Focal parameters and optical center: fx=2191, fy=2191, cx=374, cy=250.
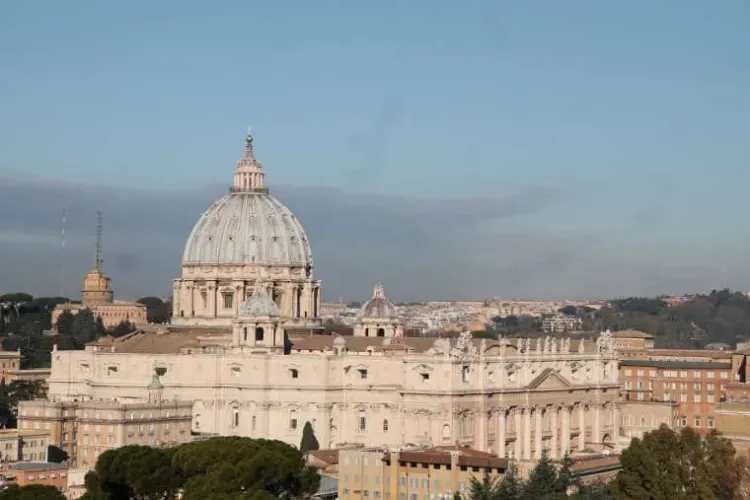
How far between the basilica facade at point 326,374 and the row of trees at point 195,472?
22768mm

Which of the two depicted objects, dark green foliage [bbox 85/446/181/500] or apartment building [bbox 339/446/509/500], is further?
apartment building [bbox 339/446/509/500]

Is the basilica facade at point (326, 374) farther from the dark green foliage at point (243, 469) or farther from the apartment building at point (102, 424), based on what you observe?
the dark green foliage at point (243, 469)

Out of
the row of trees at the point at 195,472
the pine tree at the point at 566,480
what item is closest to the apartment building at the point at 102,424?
the row of trees at the point at 195,472

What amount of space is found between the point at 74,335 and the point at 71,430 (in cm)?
7129

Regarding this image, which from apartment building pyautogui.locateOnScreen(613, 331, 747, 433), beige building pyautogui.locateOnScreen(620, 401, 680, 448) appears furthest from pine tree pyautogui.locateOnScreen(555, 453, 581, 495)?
apartment building pyautogui.locateOnScreen(613, 331, 747, 433)

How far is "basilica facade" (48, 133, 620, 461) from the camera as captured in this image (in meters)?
110

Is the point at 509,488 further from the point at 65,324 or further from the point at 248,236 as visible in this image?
the point at 65,324

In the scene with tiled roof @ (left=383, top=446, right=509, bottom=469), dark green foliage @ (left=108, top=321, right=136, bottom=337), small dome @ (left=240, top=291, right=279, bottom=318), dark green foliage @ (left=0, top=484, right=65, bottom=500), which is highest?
dark green foliage @ (left=108, top=321, right=136, bottom=337)

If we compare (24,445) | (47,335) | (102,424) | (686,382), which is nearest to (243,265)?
(102,424)

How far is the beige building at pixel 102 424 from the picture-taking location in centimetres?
10231

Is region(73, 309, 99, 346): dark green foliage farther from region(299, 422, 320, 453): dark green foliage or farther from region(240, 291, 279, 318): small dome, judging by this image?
region(299, 422, 320, 453): dark green foliage

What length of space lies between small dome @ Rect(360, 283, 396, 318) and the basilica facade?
114mm

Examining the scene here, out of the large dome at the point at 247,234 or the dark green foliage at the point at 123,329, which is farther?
the dark green foliage at the point at 123,329

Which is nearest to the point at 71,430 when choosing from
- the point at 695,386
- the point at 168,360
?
the point at 168,360
